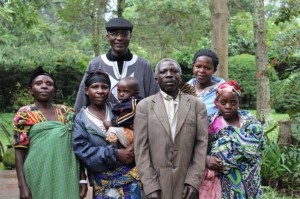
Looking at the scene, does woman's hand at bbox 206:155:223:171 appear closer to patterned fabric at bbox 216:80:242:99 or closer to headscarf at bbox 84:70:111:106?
patterned fabric at bbox 216:80:242:99

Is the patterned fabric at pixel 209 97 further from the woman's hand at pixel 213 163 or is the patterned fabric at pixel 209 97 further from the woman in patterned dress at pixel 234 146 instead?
the woman's hand at pixel 213 163

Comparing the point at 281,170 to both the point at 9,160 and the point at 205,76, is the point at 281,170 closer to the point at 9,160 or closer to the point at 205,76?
the point at 205,76

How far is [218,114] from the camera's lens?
154 inches

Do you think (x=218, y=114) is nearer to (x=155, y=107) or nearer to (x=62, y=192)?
(x=155, y=107)

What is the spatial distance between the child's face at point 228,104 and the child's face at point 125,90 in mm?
704

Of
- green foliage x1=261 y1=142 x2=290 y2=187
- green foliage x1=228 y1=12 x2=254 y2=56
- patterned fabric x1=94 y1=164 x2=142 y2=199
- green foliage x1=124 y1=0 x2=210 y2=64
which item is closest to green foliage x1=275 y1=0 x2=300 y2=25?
green foliage x1=261 y1=142 x2=290 y2=187

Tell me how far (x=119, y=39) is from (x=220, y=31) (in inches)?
160

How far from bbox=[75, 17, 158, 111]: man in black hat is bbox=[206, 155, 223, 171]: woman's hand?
2.87 ft

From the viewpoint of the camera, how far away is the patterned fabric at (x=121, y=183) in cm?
359

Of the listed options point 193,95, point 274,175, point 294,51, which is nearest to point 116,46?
point 193,95

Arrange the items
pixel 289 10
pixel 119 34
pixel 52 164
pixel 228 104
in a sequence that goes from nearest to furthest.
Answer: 1. pixel 52 164
2. pixel 228 104
3. pixel 119 34
4. pixel 289 10

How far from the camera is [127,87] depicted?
3902 millimetres

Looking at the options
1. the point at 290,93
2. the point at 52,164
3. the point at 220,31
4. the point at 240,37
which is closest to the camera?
the point at 52,164

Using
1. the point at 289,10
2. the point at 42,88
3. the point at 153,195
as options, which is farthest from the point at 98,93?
the point at 289,10
